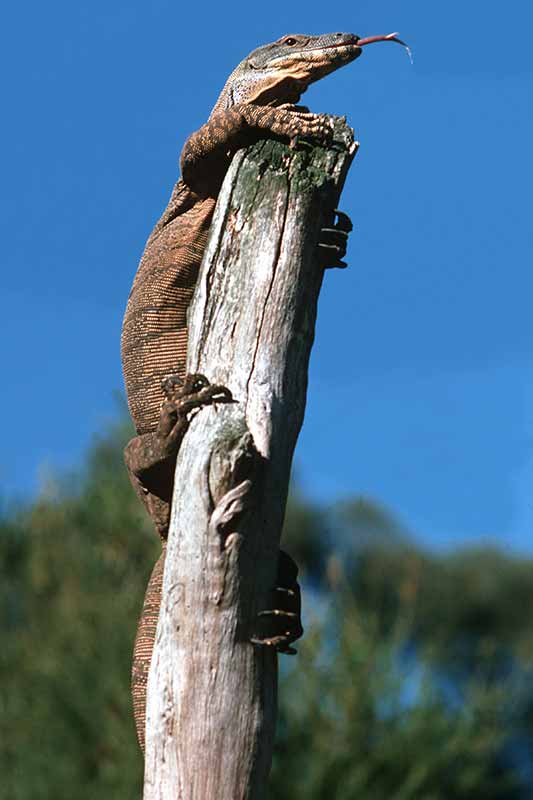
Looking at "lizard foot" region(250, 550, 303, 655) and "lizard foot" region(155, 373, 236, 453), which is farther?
"lizard foot" region(155, 373, 236, 453)

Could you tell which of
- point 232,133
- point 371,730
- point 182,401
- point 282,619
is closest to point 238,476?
point 182,401

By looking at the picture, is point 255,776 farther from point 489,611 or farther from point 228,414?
point 489,611

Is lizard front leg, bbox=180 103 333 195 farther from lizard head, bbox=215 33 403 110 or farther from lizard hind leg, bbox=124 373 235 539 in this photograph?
lizard hind leg, bbox=124 373 235 539

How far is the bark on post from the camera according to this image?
5105mm

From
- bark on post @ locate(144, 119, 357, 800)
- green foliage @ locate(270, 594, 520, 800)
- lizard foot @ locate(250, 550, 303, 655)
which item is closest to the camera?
bark on post @ locate(144, 119, 357, 800)

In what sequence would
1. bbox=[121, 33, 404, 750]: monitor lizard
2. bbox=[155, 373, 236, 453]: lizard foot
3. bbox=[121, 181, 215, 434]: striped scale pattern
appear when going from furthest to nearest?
bbox=[121, 181, 215, 434]: striped scale pattern, bbox=[121, 33, 404, 750]: monitor lizard, bbox=[155, 373, 236, 453]: lizard foot

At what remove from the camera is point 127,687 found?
639 inches

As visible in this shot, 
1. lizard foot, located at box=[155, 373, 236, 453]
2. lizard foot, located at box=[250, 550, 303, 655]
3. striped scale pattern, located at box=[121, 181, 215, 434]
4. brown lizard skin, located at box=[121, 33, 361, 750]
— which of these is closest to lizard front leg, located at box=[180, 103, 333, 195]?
brown lizard skin, located at box=[121, 33, 361, 750]

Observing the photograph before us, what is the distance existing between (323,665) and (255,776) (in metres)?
11.0

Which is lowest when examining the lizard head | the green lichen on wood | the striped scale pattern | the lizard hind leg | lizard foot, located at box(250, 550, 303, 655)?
lizard foot, located at box(250, 550, 303, 655)

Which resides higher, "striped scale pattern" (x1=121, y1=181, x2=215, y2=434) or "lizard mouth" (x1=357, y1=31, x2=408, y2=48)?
"lizard mouth" (x1=357, y1=31, x2=408, y2=48)

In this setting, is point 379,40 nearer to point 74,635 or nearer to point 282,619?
point 282,619

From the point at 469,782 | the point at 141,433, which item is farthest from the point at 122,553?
the point at 141,433

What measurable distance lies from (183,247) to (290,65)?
102 centimetres
